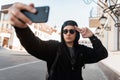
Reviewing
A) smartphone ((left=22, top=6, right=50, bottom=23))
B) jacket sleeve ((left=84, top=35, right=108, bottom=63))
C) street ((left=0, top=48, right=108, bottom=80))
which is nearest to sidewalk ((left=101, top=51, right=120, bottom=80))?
street ((left=0, top=48, right=108, bottom=80))

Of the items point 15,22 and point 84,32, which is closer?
point 15,22

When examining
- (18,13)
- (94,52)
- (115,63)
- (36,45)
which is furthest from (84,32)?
(115,63)

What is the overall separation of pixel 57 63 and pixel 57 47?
5.9 inches

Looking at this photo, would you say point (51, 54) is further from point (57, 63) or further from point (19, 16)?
point (19, 16)

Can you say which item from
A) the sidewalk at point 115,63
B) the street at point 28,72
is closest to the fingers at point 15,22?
the sidewalk at point 115,63

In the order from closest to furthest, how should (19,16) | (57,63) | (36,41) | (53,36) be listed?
(19,16) → (36,41) → (57,63) → (53,36)

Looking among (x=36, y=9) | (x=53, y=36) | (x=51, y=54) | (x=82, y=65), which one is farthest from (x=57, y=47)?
(x=53, y=36)

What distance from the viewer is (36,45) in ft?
6.77

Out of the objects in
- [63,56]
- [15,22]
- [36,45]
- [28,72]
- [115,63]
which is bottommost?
[28,72]

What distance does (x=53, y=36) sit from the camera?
2857 inches

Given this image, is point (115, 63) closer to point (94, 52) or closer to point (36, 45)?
point (94, 52)

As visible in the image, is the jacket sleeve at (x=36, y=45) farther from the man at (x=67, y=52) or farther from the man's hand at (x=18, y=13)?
the man's hand at (x=18, y=13)

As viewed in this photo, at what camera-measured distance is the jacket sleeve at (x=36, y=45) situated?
1.81 metres

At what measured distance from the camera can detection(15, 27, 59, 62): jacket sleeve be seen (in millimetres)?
1807
